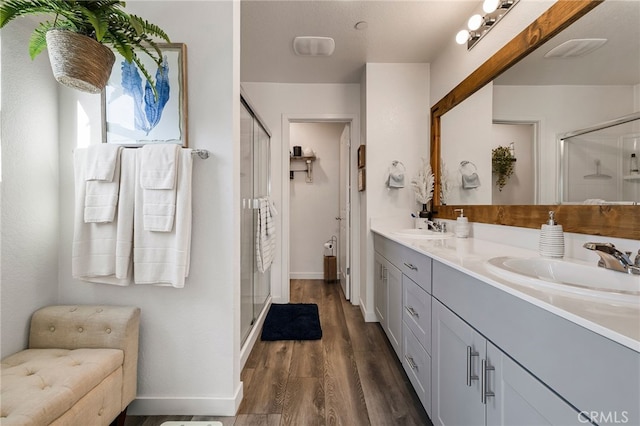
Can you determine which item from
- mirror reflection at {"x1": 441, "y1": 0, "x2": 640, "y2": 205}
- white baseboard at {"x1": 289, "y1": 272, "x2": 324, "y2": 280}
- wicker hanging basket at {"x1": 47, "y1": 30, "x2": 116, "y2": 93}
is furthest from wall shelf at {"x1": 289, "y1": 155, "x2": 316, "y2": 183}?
wicker hanging basket at {"x1": 47, "y1": 30, "x2": 116, "y2": 93}

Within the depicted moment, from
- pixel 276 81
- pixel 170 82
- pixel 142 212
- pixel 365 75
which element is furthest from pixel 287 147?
pixel 142 212

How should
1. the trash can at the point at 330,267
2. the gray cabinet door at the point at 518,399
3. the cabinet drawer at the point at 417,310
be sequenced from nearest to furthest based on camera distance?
the gray cabinet door at the point at 518,399, the cabinet drawer at the point at 417,310, the trash can at the point at 330,267

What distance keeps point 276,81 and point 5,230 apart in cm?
251

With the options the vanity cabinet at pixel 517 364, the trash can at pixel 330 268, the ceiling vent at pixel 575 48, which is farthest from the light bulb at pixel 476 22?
the trash can at pixel 330 268

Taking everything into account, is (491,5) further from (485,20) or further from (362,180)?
(362,180)

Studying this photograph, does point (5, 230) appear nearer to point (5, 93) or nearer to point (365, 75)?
point (5, 93)

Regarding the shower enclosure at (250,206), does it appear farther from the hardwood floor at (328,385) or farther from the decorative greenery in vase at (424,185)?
the decorative greenery in vase at (424,185)

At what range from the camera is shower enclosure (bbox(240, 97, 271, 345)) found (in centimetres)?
189

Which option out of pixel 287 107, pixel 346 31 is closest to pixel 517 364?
pixel 346 31

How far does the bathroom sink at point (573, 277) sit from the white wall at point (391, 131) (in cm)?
154

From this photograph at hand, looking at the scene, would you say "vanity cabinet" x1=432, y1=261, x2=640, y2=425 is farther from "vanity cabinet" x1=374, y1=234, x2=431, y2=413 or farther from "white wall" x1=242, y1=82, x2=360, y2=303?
"white wall" x1=242, y1=82, x2=360, y2=303

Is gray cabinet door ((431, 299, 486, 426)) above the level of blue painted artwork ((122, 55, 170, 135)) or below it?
below

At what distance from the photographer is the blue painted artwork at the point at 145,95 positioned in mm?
1354

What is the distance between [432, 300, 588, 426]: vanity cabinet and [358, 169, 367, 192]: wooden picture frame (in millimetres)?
1559
